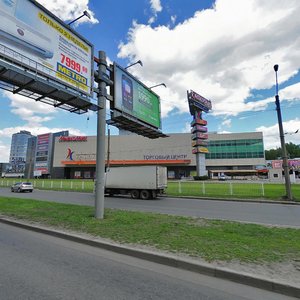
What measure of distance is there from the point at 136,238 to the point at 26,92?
6320 mm

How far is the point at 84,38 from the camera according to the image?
10828mm

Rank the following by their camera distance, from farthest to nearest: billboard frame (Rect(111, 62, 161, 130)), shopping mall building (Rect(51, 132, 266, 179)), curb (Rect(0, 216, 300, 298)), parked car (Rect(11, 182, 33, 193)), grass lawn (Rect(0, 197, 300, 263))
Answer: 1. shopping mall building (Rect(51, 132, 266, 179))
2. parked car (Rect(11, 182, 33, 193))
3. billboard frame (Rect(111, 62, 161, 130))
4. grass lawn (Rect(0, 197, 300, 263))
5. curb (Rect(0, 216, 300, 298))

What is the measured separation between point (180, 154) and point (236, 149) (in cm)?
1764

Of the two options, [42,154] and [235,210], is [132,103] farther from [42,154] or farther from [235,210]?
[42,154]

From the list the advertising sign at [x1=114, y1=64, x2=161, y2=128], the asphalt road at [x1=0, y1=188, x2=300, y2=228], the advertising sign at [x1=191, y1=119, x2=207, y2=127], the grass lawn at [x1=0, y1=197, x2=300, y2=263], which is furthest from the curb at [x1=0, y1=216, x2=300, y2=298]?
the advertising sign at [x1=191, y1=119, x2=207, y2=127]

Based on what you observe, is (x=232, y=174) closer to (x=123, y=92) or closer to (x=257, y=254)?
(x=123, y=92)

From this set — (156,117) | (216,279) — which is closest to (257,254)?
(216,279)

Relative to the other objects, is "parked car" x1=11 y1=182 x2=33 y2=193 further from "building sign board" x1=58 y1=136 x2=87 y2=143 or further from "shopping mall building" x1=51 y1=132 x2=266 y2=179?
"building sign board" x1=58 y1=136 x2=87 y2=143

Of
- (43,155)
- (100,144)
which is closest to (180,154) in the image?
(43,155)

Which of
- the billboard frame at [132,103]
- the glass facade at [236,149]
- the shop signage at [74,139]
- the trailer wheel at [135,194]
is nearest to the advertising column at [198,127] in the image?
the glass facade at [236,149]

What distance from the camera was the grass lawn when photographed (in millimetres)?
5414

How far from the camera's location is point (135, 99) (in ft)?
50.1

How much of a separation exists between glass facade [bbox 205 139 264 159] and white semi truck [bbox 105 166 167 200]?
201ft

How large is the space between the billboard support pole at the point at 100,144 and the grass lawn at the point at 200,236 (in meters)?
0.79
